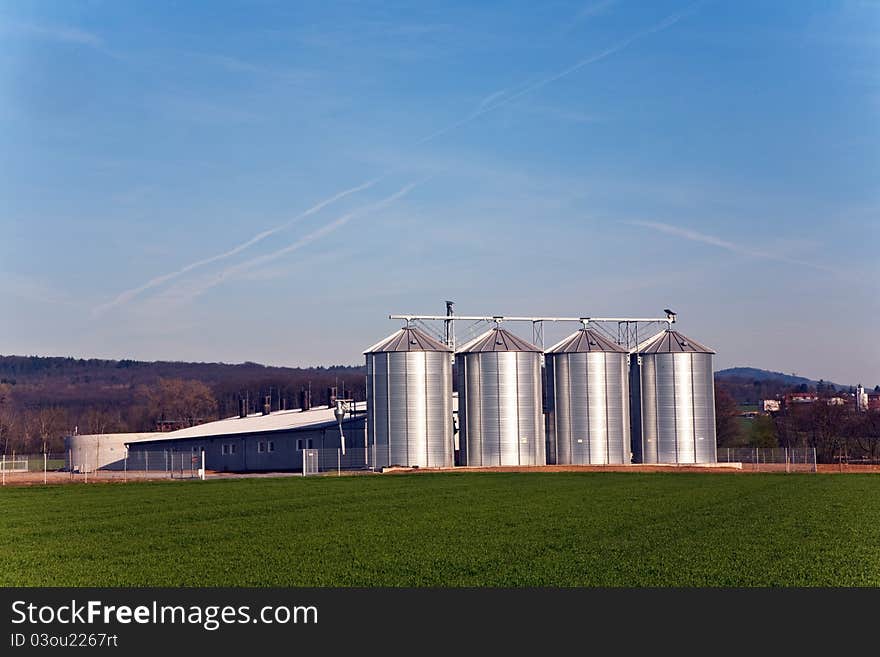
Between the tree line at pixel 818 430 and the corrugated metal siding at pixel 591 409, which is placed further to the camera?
the tree line at pixel 818 430

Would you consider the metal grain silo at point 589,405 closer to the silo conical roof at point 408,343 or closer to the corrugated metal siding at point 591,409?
the corrugated metal siding at point 591,409

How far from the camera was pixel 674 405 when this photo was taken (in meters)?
90.0

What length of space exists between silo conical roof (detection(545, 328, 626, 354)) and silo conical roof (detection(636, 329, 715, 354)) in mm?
2765

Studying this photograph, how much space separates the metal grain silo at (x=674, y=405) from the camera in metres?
89.5

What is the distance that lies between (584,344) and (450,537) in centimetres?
6120

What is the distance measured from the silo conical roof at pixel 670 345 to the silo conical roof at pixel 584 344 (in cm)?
277

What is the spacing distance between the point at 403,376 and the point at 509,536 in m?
55.5

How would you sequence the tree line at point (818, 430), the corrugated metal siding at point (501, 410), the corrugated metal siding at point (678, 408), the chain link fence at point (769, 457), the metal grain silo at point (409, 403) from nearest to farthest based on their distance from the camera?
the metal grain silo at point (409, 403) → the corrugated metal siding at point (501, 410) → the corrugated metal siding at point (678, 408) → the chain link fence at point (769, 457) → the tree line at point (818, 430)

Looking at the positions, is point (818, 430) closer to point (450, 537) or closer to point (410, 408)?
point (410, 408)

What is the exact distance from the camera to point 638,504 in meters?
43.3

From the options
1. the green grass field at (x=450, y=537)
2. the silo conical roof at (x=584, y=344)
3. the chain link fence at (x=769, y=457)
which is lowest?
the chain link fence at (x=769, y=457)

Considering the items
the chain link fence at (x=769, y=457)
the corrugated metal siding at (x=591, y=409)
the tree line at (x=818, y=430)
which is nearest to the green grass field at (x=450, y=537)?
the corrugated metal siding at (x=591, y=409)

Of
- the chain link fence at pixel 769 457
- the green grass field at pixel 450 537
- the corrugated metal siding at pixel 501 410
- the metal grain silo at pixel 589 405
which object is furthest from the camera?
the chain link fence at pixel 769 457

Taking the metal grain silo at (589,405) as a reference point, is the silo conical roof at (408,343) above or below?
above
